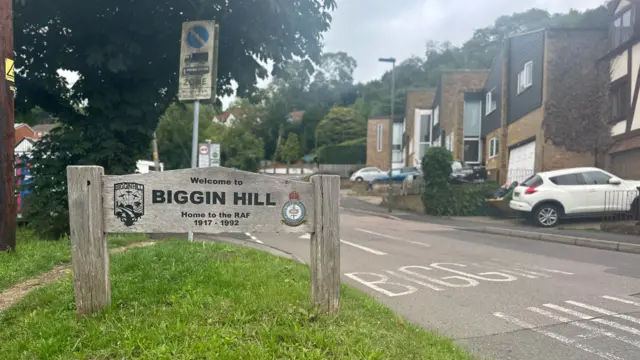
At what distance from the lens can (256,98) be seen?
36.4 feet

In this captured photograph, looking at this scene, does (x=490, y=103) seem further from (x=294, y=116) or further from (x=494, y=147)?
(x=294, y=116)

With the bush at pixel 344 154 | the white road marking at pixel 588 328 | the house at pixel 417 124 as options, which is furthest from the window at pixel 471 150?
the bush at pixel 344 154

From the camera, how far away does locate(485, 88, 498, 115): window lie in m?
26.1

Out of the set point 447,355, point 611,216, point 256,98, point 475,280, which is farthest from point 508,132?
point 447,355

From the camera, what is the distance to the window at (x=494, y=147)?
80.3 ft

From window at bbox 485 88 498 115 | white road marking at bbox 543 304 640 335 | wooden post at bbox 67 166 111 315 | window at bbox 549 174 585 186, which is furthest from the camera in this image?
window at bbox 485 88 498 115

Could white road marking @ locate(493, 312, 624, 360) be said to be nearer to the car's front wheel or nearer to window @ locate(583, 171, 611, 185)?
the car's front wheel

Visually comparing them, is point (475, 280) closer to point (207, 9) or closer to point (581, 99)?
point (207, 9)

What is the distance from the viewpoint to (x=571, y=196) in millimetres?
14250

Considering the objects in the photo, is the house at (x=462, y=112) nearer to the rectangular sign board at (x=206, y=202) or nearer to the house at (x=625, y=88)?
the house at (x=625, y=88)

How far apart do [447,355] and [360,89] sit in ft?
335

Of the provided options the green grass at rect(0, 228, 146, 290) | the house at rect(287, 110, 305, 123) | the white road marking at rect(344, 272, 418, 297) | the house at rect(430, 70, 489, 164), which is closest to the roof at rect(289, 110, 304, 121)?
the house at rect(287, 110, 305, 123)

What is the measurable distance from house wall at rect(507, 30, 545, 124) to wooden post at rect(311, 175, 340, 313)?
56.6 feet

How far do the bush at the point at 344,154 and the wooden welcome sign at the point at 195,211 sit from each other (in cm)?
5922
